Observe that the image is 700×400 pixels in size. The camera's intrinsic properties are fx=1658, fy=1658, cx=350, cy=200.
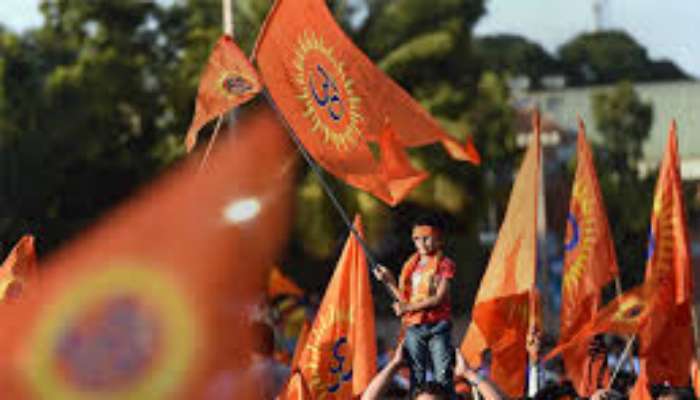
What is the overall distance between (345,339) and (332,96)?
1689 millimetres

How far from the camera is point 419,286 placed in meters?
9.63

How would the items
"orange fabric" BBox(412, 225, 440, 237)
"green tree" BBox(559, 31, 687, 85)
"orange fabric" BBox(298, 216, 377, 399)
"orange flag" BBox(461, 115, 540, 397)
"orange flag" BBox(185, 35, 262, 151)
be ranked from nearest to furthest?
"orange fabric" BBox(412, 225, 440, 237) < "orange flag" BBox(185, 35, 262, 151) < "orange fabric" BBox(298, 216, 377, 399) < "orange flag" BBox(461, 115, 540, 397) < "green tree" BBox(559, 31, 687, 85)

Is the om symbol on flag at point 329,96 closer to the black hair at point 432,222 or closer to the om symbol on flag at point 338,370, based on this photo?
the black hair at point 432,222

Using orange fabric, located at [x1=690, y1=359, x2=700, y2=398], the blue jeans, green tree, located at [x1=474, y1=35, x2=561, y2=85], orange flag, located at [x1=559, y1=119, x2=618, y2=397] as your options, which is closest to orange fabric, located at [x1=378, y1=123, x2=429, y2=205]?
the blue jeans

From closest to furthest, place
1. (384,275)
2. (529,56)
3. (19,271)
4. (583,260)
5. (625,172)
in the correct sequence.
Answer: (384,275) < (19,271) < (583,260) < (625,172) < (529,56)

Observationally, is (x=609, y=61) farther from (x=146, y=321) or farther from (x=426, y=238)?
(x=426, y=238)

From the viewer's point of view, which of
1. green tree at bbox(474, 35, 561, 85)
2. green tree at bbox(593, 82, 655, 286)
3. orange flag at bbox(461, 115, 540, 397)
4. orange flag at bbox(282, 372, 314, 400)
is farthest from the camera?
green tree at bbox(474, 35, 561, 85)

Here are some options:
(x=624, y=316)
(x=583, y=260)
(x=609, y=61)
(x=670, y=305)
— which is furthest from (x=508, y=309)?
(x=609, y=61)

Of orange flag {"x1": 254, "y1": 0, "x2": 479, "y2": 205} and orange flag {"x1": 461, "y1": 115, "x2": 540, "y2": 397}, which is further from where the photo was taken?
orange flag {"x1": 461, "y1": 115, "x2": 540, "y2": 397}

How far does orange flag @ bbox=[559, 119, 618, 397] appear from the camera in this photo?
12.7m

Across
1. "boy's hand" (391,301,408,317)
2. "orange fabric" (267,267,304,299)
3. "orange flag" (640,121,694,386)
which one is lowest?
"orange flag" (640,121,694,386)

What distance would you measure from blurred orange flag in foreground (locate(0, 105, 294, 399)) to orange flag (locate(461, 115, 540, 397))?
72.8 inches

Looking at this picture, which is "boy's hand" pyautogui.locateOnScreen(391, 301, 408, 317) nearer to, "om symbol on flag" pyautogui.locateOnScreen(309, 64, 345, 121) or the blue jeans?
the blue jeans

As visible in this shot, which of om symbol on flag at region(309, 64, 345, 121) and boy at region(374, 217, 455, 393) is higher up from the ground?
om symbol on flag at region(309, 64, 345, 121)
